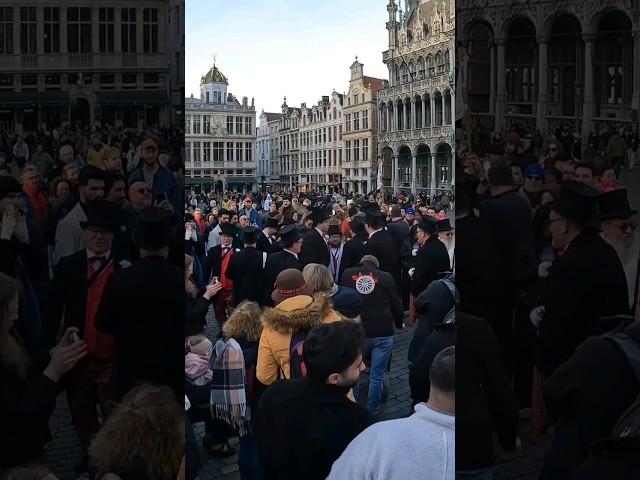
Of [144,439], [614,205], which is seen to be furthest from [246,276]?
[614,205]

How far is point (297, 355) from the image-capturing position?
105 inches

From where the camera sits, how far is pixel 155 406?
8.40ft

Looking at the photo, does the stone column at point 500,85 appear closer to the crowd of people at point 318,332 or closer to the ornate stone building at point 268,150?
the crowd of people at point 318,332

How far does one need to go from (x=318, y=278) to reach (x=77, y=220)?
1.06 metres

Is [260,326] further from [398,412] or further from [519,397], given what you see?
[519,397]

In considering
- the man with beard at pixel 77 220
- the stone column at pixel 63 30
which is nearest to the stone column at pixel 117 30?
the stone column at pixel 63 30

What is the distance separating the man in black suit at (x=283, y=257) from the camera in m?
2.86

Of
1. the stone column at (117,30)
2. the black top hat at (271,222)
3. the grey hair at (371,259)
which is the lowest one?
the grey hair at (371,259)

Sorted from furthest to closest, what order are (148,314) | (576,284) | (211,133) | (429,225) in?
1. (429,225)
2. (576,284)
3. (211,133)
4. (148,314)

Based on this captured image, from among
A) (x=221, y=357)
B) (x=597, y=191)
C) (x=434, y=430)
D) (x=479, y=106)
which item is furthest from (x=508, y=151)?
(x=221, y=357)

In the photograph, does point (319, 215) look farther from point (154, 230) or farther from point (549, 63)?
point (549, 63)

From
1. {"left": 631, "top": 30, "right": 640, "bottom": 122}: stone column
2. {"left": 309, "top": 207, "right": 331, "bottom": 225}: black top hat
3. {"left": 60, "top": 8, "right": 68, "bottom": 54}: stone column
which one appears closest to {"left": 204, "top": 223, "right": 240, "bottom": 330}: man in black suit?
{"left": 309, "top": 207, "right": 331, "bottom": 225}: black top hat

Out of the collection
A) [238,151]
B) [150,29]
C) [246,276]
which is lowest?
[246,276]

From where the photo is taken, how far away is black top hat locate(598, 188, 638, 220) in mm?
2951
